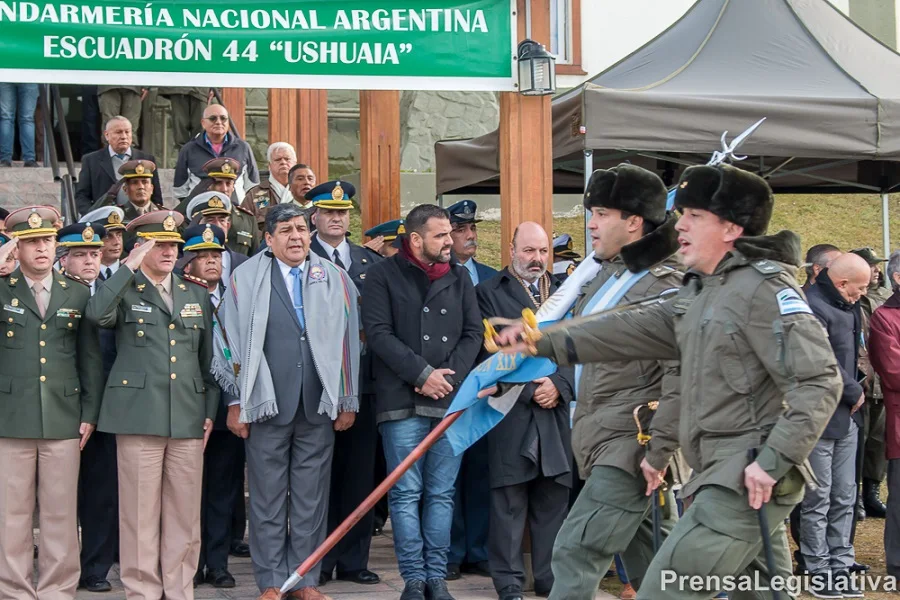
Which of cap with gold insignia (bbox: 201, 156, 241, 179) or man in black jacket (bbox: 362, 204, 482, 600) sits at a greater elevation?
cap with gold insignia (bbox: 201, 156, 241, 179)

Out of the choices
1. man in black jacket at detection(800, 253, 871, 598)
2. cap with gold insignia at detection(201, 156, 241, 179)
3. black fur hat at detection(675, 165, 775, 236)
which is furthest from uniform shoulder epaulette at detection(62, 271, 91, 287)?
man in black jacket at detection(800, 253, 871, 598)

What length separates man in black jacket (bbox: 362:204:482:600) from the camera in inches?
291

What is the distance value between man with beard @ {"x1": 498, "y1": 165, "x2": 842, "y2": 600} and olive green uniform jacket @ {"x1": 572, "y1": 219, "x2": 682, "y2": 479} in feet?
1.50

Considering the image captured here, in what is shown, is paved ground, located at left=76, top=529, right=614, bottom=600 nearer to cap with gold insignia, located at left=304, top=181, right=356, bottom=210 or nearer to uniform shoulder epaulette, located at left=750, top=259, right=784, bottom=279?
cap with gold insignia, located at left=304, top=181, right=356, bottom=210

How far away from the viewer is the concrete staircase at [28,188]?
12.4 metres

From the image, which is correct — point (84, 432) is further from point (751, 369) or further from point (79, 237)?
point (751, 369)

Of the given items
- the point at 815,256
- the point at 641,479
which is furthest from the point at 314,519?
the point at 815,256

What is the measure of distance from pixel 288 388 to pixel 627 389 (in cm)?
246

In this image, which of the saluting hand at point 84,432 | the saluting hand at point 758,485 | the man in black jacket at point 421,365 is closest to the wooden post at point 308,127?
the man in black jacket at point 421,365

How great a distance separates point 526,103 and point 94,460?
3.36m

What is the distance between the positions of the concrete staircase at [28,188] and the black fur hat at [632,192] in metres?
7.71

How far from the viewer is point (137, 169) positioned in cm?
948

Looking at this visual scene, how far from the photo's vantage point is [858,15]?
66.3 feet

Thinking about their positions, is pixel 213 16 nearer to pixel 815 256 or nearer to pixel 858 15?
pixel 815 256
